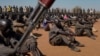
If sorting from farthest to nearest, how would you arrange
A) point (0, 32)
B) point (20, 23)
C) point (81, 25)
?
1. point (81, 25)
2. point (20, 23)
3. point (0, 32)

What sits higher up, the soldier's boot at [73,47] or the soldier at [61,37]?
the soldier at [61,37]

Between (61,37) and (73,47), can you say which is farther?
(61,37)

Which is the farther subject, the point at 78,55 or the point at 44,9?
the point at 78,55

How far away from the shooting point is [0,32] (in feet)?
12.5

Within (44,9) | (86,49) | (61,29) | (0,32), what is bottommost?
(86,49)

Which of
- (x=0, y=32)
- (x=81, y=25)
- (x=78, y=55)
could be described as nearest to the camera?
(x=0, y=32)

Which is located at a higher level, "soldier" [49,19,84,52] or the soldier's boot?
"soldier" [49,19,84,52]

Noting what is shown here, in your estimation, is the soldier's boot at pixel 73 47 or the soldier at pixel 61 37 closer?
the soldier's boot at pixel 73 47

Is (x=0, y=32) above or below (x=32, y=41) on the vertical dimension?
above

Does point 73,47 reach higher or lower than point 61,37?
lower

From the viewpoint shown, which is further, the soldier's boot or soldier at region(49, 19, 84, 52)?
soldier at region(49, 19, 84, 52)

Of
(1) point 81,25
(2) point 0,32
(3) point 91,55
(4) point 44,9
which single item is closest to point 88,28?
(1) point 81,25

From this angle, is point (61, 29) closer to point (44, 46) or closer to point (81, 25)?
point (44, 46)

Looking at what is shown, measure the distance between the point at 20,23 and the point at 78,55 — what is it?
328 cm
